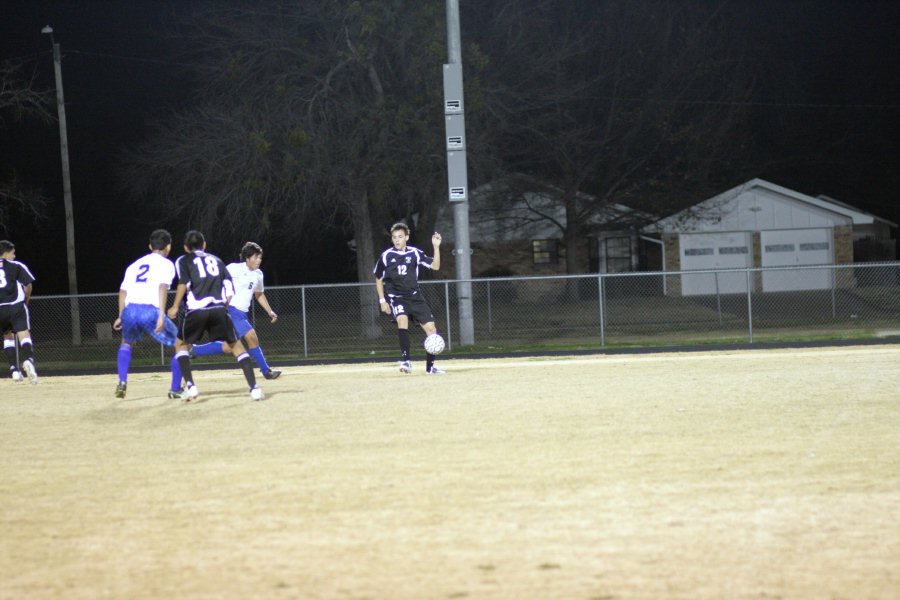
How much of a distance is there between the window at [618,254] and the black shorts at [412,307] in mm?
35967

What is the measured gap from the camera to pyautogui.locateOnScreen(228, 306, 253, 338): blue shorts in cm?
1455

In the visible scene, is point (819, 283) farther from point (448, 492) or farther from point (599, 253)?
point (448, 492)

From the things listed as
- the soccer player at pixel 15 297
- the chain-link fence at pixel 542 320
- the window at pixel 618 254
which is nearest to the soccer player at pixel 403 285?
the soccer player at pixel 15 297

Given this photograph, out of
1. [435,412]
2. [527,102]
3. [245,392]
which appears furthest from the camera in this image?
[527,102]

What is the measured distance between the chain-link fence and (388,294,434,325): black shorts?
7.43 meters

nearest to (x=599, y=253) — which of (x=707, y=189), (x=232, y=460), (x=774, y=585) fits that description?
(x=707, y=189)

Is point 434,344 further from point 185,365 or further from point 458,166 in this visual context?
point 458,166

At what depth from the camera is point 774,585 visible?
5.16 m

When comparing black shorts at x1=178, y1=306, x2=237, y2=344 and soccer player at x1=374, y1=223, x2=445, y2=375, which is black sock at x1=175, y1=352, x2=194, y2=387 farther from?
soccer player at x1=374, y1=223, x2=445, y2=375

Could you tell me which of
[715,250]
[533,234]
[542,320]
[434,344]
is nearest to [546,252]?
[533,234]

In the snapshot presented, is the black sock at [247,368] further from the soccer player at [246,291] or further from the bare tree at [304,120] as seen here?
the bare tree at [304,120]

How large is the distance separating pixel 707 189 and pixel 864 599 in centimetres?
4147

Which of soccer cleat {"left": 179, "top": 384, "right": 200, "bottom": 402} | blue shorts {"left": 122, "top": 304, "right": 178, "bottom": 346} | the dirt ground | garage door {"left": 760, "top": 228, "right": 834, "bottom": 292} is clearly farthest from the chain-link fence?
the dirt ground

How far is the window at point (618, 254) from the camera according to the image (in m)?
51.1
